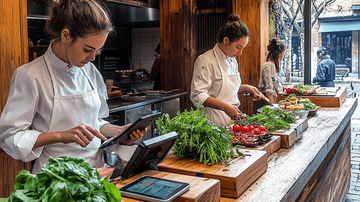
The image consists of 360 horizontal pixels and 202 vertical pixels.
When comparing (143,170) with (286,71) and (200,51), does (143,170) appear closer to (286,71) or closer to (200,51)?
(200,51)

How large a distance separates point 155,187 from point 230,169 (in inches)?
19.7

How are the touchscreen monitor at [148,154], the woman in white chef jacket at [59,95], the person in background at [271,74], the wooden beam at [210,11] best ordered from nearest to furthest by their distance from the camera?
the touchscreen monitor at [148,154], the woman in white chef jacket at [59,95], the person in background at [271,74], the wooden beam at [210,11]

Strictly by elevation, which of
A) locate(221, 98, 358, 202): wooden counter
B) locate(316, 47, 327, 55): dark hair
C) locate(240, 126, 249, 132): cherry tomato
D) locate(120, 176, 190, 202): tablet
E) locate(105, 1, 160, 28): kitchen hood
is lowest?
locate(221, 98, 358, 202): wooden counter

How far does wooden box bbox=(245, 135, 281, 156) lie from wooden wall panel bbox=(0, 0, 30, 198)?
5.56 ft

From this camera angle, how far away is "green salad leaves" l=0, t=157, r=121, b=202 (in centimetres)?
93

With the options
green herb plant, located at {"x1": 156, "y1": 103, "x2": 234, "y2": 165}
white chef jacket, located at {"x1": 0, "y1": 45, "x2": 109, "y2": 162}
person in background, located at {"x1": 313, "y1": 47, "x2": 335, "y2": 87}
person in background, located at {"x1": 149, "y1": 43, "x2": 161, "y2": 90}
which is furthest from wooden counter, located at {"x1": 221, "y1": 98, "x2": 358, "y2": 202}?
person in background, located at {"x1": 149, "y1": 43, "x2": 161, "y2": 90}

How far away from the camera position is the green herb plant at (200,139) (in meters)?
1.87

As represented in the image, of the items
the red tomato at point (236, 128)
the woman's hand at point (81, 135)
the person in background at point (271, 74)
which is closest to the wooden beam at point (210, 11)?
the person in background at point (271, 74)

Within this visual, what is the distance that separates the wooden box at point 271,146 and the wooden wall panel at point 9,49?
170 cm

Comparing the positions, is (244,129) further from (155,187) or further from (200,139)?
(155,187)

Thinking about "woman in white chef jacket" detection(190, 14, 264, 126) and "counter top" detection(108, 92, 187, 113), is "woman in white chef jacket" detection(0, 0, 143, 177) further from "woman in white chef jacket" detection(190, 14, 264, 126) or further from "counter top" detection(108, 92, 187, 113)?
"counter top" detection(108, 92, 187, 113)

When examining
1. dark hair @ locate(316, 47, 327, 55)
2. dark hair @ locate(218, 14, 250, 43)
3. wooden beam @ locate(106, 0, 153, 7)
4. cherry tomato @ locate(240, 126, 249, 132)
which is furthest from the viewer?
dark hair @ locate(316, 47, 327, 55)

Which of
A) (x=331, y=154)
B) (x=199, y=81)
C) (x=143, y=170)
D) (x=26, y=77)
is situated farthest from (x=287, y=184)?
(x=331, y=154)

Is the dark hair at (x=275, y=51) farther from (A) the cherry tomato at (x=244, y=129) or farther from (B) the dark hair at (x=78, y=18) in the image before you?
(B) the dark hair at (x=78, y=18)
